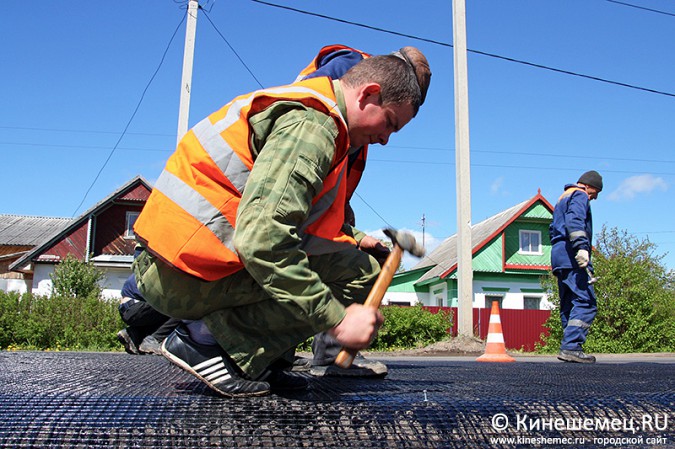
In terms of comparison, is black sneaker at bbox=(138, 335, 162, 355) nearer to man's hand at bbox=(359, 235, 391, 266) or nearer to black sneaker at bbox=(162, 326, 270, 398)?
man's hand at bbox=(359, 235, 391, 266)

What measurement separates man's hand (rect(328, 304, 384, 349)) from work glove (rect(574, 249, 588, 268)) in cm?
442

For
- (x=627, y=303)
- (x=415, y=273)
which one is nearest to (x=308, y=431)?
(x=627, y=303)

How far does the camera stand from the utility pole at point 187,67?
11492mm

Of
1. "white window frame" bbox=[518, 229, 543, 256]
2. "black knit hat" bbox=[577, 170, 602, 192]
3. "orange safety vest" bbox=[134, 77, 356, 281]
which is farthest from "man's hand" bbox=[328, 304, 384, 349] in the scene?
"white window frame" bbox=[518, 229, 543, 256]

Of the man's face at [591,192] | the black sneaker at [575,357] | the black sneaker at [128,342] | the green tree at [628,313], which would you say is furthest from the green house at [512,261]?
the black sneaker at [128,342]

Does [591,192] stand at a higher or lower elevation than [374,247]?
higher

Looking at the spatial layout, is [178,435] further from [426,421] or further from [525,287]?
[525,287]

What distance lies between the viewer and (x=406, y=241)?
2141 millimetres

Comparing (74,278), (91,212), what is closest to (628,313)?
(74,278)

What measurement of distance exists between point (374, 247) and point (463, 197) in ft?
27.8

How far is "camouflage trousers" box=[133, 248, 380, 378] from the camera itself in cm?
182

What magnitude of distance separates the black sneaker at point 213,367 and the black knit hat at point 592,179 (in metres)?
4.94

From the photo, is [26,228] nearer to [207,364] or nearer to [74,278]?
[74,278]

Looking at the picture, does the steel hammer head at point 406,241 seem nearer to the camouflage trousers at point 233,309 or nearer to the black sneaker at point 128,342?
the camouflage trousers at point 233,309
